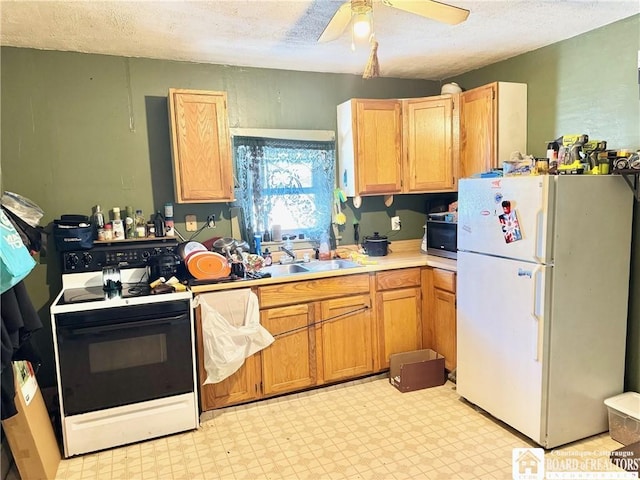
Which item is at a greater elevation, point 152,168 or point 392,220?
point 152,168

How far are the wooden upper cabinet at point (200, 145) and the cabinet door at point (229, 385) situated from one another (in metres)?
0.84

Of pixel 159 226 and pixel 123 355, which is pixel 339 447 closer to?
pixel 123 355

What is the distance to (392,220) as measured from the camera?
13.1ft

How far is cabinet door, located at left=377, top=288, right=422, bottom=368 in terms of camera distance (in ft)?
10.9

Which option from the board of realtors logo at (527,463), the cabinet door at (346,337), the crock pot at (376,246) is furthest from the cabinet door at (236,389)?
the board of realtors logo at (527,463)

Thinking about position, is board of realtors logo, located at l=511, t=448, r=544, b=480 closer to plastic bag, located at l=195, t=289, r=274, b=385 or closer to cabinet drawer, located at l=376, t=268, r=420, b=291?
cabinet drawer, located at l=376, t=268, r=420, b=291

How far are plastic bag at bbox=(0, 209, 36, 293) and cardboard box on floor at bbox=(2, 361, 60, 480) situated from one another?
61 centimetres

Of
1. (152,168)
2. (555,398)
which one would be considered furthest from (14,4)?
(555,398)

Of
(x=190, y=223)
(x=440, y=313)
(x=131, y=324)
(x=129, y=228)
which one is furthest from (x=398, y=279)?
(x=129, y=228)

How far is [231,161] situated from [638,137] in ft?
8.43

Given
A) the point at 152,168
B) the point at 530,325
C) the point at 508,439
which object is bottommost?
the point at 508,439

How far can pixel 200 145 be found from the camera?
3.01 m

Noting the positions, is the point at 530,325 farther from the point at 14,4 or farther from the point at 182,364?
the point at 14,4

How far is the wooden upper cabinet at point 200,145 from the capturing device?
2.94 meters
